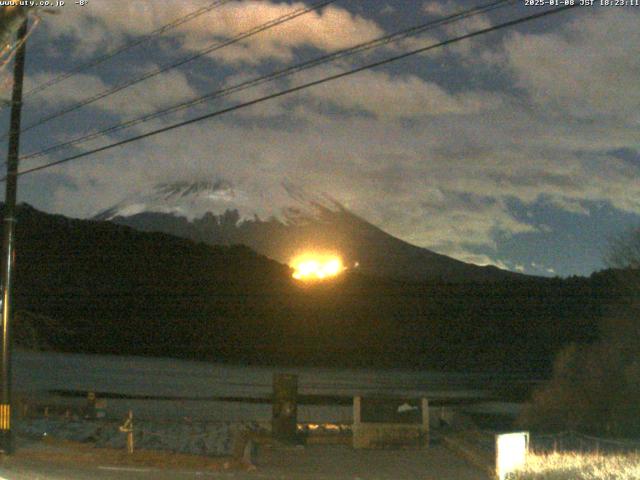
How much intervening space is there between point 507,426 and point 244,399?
23.5 metres

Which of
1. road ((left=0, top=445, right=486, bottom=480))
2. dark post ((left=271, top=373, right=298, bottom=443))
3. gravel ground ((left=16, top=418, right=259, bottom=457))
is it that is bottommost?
gravel ground ((left=16, top=418, right=259, bottom=457))

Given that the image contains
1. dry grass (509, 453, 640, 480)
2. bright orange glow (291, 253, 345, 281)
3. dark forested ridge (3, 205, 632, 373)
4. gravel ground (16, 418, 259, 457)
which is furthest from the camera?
bright orange glow (291, 253, 345, 281)

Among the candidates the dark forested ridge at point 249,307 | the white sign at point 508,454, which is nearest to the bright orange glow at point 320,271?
the dark forested ridge at point 249,307

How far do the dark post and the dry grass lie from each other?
7809 millimetres

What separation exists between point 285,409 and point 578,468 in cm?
971

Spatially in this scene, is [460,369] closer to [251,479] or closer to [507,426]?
[507,426]

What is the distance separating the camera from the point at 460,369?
76.9 m

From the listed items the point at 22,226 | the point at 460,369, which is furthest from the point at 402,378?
the point at 22,226

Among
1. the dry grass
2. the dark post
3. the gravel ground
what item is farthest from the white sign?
the gravel ground

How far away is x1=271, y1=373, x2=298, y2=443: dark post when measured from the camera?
20.9 metres

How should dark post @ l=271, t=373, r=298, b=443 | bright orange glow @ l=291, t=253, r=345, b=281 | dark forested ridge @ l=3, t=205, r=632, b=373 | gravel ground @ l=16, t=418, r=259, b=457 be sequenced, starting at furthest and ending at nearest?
bright orange glow @ l=291, t=253, r=345, b=281 → dark forested ridge @ l=3, t=205, r=632, b=373 → gravel ground @ l=16, t=418, r=259, b=457 → dark post @ l=271, t=373, r=298, b=443

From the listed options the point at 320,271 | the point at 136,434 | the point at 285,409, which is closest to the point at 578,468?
the point at 285,409

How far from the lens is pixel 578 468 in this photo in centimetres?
1288

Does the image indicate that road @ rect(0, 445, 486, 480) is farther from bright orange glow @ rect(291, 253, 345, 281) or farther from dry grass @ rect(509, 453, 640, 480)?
bright orange glow @ rect(291, 253, 345, 281)
